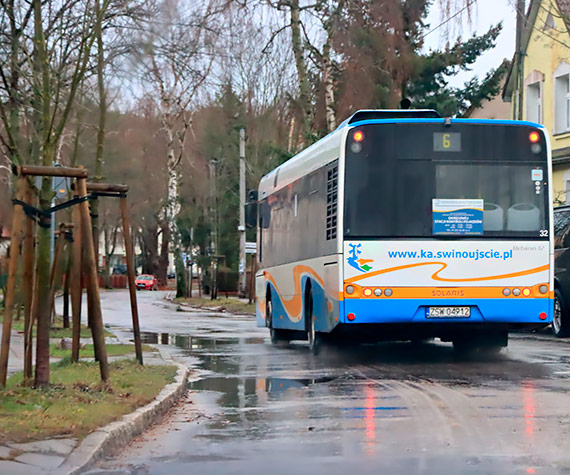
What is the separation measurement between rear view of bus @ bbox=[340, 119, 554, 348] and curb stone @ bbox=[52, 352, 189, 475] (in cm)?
387

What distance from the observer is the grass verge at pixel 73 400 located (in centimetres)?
814

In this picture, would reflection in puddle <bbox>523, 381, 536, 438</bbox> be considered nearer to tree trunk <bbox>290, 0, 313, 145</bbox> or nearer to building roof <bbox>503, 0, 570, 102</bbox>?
building roof <bbox>503, 0, 570, 102</bbox>

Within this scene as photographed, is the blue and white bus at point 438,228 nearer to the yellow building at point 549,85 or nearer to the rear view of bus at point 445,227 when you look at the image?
the rear view of bus at point 445,227

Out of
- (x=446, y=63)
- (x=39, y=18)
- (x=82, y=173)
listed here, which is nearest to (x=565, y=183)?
(x=446, y=63)

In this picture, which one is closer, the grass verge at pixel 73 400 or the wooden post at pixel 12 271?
the grass verge at pixel 73 400

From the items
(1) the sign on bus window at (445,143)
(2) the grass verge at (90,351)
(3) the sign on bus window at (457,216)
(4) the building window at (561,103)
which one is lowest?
(2) the grass verge at (90,351)

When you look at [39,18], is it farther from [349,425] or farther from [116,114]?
[116,114]

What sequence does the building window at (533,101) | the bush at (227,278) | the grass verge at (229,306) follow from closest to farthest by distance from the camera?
the building window at (533,101) < the grass verge at (229,306) < the bush at (227,278)

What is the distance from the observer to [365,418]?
9391 millimetres

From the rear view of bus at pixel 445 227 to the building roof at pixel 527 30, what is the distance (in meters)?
10.3

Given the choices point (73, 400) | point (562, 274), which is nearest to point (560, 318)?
point (562, 274)

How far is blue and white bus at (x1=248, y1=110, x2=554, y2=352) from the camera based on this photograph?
1416 centimetres

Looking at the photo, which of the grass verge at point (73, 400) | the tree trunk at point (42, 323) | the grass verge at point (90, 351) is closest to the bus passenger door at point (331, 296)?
the grass verge at point (73, 400)

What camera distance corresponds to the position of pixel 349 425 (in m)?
8.98
